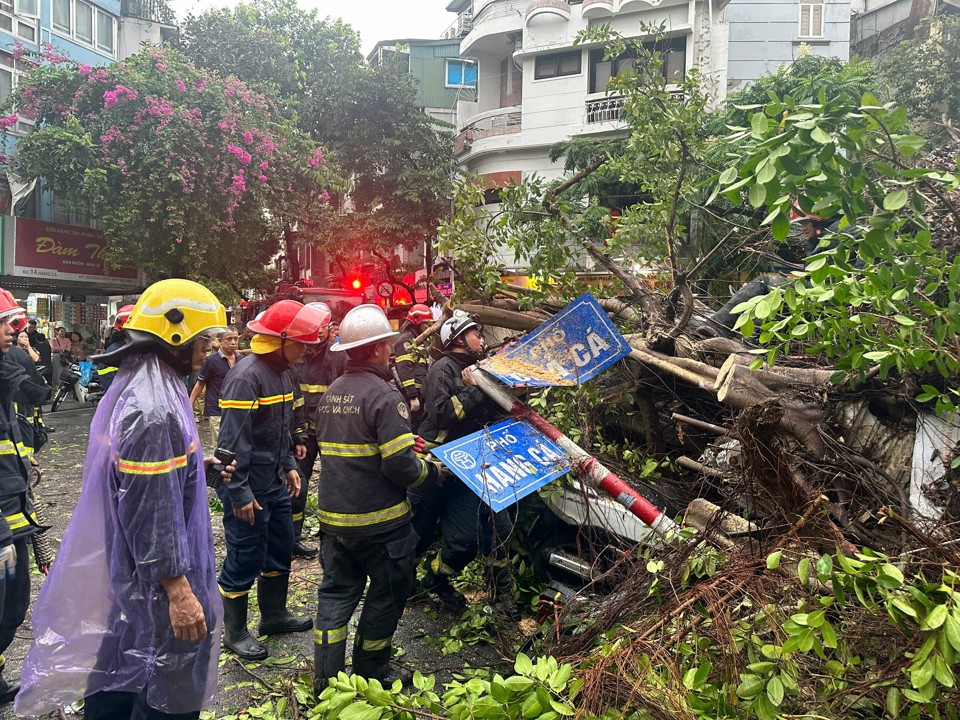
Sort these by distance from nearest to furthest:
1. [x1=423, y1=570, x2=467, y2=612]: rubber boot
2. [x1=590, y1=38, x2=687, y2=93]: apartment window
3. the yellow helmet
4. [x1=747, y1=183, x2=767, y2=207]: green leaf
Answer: [x1=747, y1=183, x2=767, y2=207]: green leaf < the yellow helmet < [x1=423, y1=570, x2=467, y2=612]: rubber boot < [x1=590, y1=38, x2=687, y2=93]: apartment window

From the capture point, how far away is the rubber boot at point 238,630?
13.0 feet

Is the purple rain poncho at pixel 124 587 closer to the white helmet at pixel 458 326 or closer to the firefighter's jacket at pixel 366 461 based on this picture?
the firefighter's jacket at pixel 366 461

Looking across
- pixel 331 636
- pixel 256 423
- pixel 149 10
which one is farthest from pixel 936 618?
pixel 149 10

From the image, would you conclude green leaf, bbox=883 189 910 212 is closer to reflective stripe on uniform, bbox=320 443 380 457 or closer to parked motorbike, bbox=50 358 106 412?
reflective stripe on uniform, bbox=320 443 380 457

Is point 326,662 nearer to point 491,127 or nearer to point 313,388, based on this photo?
point 313,388

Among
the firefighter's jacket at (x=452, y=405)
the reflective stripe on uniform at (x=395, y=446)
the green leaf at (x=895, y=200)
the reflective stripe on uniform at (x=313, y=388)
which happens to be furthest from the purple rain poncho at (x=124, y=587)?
the reflective stripe on uniform at (x=313, y=388)

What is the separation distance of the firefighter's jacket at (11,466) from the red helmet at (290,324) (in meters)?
1.29

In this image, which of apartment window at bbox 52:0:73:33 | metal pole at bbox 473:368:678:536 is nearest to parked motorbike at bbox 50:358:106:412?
apartment window at bbox 52:0:73:33

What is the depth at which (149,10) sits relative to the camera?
2155 centimetres

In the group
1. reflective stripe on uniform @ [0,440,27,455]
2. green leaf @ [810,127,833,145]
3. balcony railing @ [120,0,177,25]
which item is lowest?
reflective stripe on uniform @ [0,440,27,455]

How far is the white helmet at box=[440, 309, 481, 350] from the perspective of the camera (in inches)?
195

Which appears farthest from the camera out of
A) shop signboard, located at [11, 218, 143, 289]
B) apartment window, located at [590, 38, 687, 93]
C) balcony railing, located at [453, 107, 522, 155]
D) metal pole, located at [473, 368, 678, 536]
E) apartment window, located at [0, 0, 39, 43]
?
balcony railing, located at [453, 107, 522, 155]

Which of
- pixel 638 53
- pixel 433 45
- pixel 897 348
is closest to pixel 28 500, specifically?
pixel 897 348

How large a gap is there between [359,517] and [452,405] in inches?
52.7
